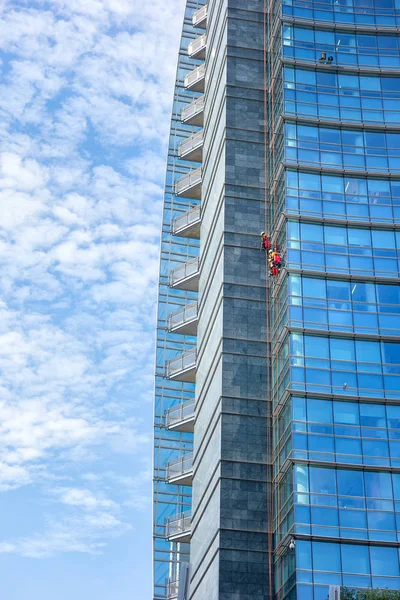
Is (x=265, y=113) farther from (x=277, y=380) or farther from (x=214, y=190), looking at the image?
(x=277, y=380)

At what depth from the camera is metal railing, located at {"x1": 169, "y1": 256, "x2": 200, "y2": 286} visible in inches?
2662

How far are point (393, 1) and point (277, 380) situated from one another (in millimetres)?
26261

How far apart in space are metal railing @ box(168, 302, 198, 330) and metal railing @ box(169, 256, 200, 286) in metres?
2.28

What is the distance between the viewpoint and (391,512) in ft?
159

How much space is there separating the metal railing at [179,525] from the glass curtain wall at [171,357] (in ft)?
2.93

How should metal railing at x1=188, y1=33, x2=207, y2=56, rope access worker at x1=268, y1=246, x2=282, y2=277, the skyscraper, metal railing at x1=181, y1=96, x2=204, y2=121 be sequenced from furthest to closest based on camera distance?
metal railing at x1=188, y1=33, x2=207, y2=56
metal railing at x1=181, y1=96, x2=204, y2=121
rope access worker at x1=268, y1=246, x2=282, y2=277
the skyscraper

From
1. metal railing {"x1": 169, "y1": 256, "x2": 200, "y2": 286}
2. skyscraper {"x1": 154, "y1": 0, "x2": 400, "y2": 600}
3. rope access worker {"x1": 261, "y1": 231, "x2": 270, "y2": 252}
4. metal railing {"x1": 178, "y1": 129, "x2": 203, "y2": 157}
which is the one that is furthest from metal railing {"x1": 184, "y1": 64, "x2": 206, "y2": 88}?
rope access worker {"x1": 261, "y1": 231, "x2": 270, "y2": 252}

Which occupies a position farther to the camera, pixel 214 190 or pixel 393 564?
pixel 214 190

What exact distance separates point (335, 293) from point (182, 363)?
14922mm

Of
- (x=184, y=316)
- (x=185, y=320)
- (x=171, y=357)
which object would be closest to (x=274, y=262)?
(x=185, y=320)

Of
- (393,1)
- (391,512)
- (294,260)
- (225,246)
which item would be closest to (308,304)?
(294,260)

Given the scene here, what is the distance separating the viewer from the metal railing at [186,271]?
67.6 m

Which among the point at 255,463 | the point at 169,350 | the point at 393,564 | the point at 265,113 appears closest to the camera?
the point at 393,564

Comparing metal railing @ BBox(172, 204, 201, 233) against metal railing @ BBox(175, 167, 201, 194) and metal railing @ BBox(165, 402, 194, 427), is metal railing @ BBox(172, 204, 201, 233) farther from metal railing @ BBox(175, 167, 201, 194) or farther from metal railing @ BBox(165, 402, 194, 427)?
metal railing @ BBox(165, 402, 194, 427)
